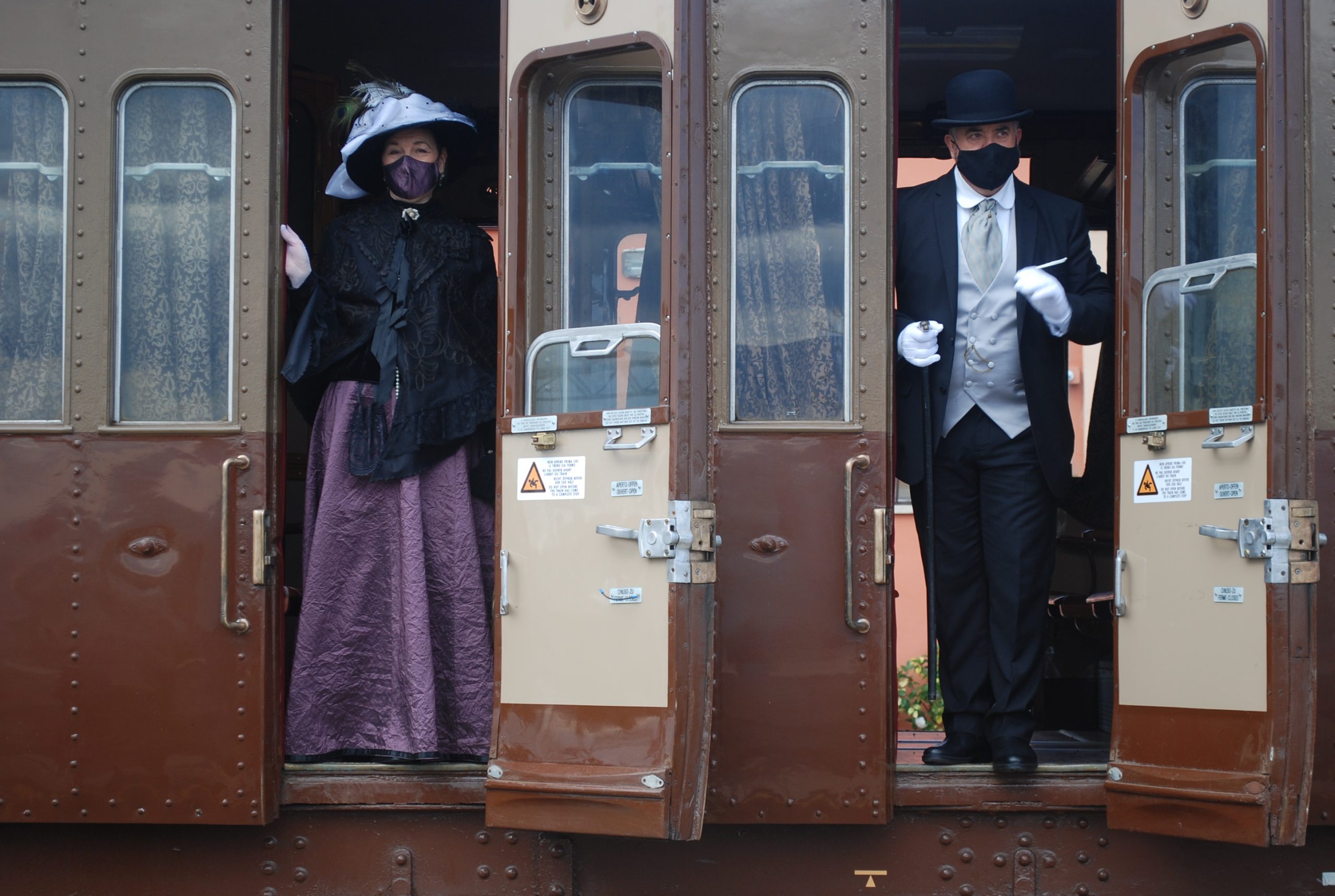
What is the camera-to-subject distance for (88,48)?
376cm

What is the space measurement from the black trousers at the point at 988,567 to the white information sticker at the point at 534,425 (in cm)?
128

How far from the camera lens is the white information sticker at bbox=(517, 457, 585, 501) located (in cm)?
341

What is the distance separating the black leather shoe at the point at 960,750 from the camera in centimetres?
396

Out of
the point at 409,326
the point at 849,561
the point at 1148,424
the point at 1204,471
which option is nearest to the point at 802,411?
the point at 849,561

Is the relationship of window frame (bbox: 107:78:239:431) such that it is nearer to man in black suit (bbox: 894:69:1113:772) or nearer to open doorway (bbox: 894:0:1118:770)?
man in black suit (bbox: 894:69:1113:772)

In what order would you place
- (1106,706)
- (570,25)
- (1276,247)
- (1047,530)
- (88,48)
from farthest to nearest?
(1106,706) < (1047,530) < (88,48) < (570,25) < (1276,247)

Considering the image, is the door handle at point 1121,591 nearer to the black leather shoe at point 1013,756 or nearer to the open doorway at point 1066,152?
the black leather shoe at point 1013,756

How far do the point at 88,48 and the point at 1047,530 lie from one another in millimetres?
3130

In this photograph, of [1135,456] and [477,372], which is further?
[477,372]

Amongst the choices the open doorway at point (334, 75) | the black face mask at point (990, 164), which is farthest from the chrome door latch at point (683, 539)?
the open doorway at point (334, 75)

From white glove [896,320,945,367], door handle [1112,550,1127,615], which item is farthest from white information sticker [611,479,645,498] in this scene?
door handle [1112,550,1127,615]

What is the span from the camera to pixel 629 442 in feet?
10.9

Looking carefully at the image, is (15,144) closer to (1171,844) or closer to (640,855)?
(640,855)

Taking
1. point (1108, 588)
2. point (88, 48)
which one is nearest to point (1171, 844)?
point (1108, 588)
